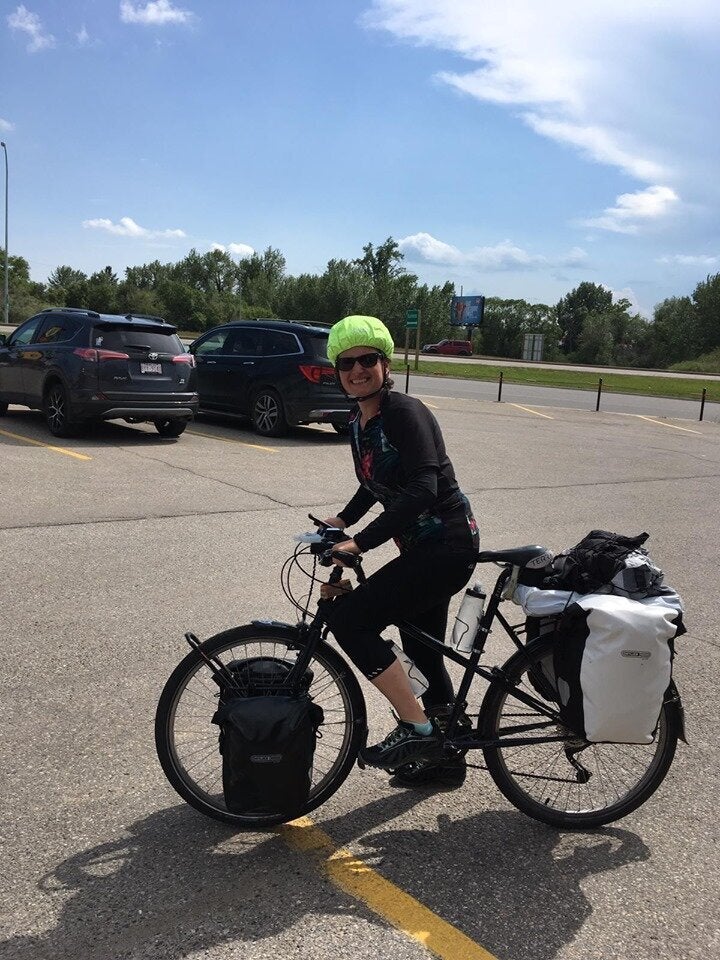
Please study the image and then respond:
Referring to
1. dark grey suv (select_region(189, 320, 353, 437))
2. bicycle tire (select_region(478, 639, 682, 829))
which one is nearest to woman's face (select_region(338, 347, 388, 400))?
bicycle tire (select_region(478, 639, 682, 829))

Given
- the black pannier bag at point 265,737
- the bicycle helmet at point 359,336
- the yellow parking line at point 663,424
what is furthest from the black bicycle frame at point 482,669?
the yellow parking line at point 663,424

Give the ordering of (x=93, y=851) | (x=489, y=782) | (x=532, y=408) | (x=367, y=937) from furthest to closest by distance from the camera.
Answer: (x=532, y=408) < (x=489, y=782) < (x=93, y=851) < (x=367, y=937)

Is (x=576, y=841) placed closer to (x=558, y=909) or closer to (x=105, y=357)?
(x=558, y=909)

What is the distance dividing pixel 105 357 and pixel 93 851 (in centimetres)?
978

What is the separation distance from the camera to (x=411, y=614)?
3125mm

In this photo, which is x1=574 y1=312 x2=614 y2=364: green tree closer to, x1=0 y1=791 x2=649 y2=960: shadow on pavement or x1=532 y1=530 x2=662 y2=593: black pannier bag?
x1=532 y1=530 x2=662 y2=593: black pannier bag

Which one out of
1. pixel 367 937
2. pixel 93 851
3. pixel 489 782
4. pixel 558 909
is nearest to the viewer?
pixel 367 937

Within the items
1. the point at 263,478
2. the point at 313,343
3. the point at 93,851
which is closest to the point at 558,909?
the point at 93,851

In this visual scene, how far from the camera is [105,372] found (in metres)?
11.8

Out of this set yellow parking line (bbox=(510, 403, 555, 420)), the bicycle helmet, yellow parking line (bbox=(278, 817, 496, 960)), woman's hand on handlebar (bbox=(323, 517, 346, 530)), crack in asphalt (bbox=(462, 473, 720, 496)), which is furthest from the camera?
yellow parking line (bbox=(510, 403, 555, 420))

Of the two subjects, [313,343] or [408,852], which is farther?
[313,343]

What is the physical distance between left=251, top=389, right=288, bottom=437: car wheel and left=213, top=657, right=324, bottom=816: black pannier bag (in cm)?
1058

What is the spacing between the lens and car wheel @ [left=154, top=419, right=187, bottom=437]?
1279 cm

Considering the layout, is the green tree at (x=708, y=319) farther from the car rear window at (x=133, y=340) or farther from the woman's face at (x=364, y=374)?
the woman's face at (x=364, y=374)
